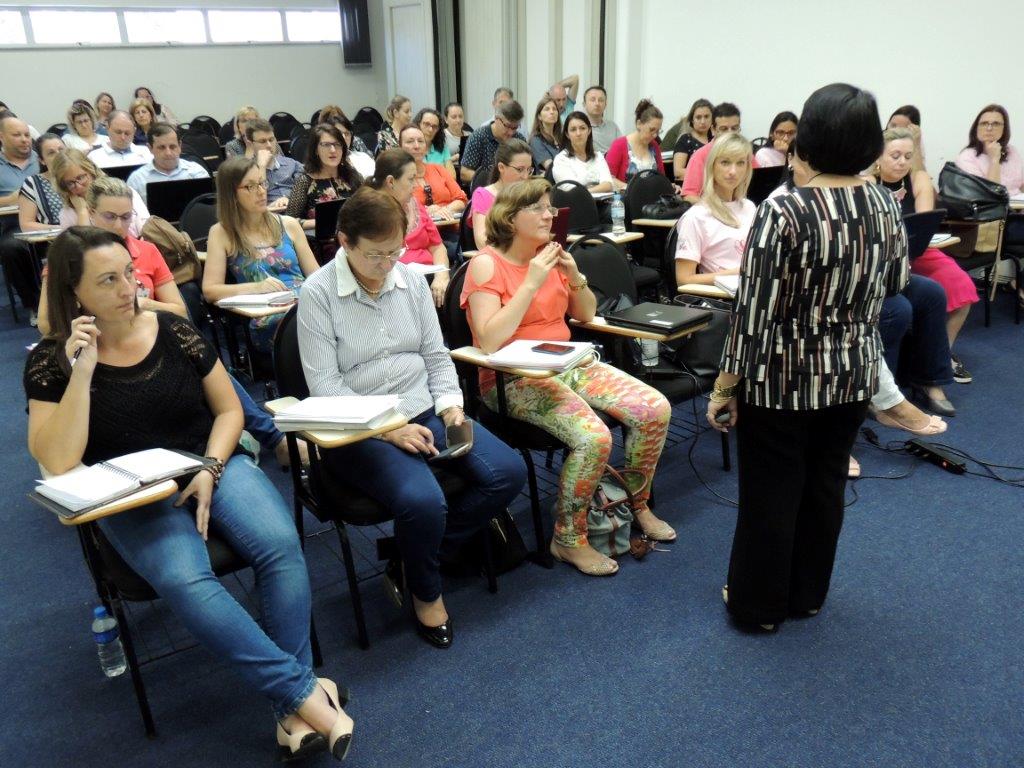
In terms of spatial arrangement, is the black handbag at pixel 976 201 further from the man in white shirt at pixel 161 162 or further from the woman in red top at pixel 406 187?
the man in white shirt at pixel 161 162

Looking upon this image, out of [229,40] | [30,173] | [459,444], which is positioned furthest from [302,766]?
[229,40]

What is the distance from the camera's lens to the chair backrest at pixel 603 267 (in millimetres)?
3025

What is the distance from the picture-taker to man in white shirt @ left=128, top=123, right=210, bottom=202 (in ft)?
15.6

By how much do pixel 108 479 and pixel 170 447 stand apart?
27 centimetres

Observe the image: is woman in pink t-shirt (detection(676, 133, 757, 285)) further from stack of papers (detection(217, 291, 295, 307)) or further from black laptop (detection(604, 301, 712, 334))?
stack of papers (detection(217, 291, 295, 307))

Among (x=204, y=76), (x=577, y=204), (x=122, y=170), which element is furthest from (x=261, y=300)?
(x=204, y=76)

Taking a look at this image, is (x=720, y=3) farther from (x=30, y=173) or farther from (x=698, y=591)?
(x=698, y=591)

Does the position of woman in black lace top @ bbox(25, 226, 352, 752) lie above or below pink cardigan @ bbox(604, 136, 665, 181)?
below

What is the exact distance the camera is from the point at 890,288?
6.08 feet

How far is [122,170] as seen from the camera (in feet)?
16.4

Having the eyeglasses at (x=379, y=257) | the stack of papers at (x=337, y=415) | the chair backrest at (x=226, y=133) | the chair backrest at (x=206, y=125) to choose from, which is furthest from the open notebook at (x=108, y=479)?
the chair backrest at (x=206, y=125)

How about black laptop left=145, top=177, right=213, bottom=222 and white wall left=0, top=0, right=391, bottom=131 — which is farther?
white wall left=0, top=0, right=391, bottom=131

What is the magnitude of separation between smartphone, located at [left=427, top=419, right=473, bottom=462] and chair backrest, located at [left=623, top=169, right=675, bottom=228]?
9.34 feet

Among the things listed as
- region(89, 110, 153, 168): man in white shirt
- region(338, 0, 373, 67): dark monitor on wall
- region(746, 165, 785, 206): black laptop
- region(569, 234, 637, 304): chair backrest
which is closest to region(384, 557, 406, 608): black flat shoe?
region(569, 234, 637, 304): chair backrest
